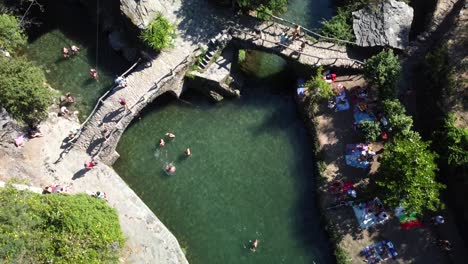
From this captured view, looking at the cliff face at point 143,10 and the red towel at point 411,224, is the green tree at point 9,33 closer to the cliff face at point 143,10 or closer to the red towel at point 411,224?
the cliff face at point 143,10

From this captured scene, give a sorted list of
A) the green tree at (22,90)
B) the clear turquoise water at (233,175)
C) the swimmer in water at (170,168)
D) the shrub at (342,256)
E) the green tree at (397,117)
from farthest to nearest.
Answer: the swimmer in water at (170,168) < the clear turquoise water at (233,175) < the green tree at (397,117) < the shrub at (342,256) < the green tree at (22,90)

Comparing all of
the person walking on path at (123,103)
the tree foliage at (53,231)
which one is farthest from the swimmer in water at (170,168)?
the tree foliage at (53,231)

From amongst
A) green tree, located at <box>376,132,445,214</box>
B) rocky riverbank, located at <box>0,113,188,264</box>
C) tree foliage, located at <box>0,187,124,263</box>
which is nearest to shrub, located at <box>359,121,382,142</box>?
green tree, located at <box>376,132,445,214</box>

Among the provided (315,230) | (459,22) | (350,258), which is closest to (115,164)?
(315,230)

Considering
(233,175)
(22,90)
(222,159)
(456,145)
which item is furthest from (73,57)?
(456,145)

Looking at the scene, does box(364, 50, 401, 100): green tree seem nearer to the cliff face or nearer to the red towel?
the red towel
